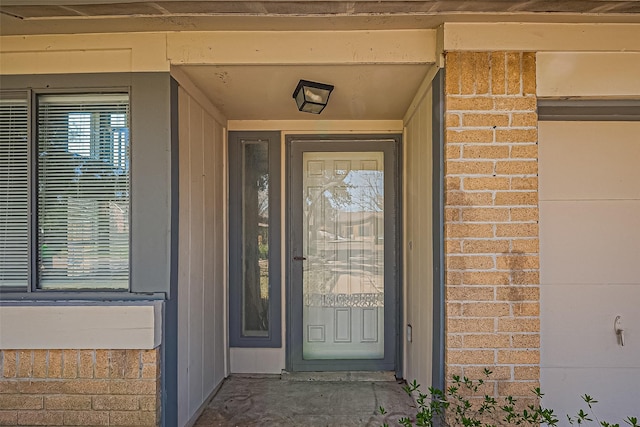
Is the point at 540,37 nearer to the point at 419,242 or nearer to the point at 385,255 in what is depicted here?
the point at 419,242

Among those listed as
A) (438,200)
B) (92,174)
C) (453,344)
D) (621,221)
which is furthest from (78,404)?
(621,221)

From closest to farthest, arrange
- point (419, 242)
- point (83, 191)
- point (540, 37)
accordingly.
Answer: point (540, 37), point (83, 191), point (419, 242)

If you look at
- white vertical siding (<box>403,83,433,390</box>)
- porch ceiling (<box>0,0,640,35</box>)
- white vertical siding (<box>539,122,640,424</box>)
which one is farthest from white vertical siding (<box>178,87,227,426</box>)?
white vertical siding (<box>539,122,640,424</box>)

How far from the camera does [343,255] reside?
11.7ft

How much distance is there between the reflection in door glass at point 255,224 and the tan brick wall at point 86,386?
1.39 metres

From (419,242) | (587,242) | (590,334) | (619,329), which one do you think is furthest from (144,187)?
(619,329)

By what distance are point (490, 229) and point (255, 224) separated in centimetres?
209

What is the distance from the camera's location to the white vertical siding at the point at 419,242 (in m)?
2.46

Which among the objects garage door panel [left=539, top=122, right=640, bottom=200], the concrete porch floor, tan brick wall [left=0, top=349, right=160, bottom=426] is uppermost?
garage door panel [left=539, top=122, right=640, bottom=200]

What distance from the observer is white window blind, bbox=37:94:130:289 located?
7.55 feet

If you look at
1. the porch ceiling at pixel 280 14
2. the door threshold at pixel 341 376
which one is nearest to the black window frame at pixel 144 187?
the porch ceiling at pixel 280 14

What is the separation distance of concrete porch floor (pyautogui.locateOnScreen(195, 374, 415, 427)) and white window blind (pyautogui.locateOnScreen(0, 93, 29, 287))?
5.04 feet

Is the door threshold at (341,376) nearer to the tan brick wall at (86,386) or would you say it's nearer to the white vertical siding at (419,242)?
the white vertical siding at (419,242)

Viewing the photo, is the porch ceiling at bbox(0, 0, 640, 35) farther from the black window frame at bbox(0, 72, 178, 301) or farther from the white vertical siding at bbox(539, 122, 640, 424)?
the white vertical siding at bbox(539, 122, 640, 424)
